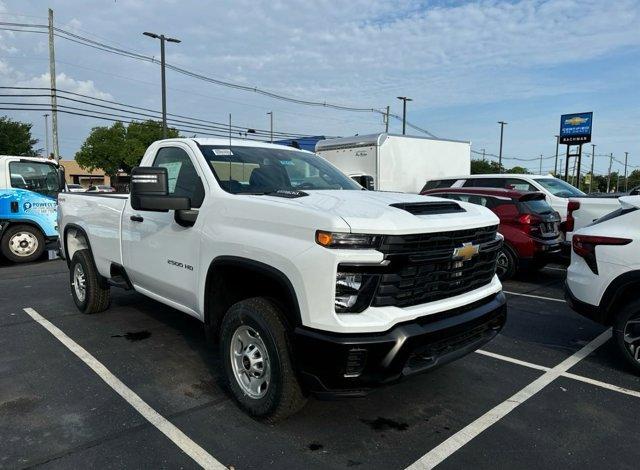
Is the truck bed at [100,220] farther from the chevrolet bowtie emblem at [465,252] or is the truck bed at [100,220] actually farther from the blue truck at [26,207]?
the blue truck at [26,207]

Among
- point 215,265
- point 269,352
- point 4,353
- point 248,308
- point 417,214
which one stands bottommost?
point 4,353

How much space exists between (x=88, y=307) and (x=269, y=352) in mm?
3850

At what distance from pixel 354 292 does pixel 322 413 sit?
47.8 inches

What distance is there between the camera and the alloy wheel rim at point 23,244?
10.4 metres

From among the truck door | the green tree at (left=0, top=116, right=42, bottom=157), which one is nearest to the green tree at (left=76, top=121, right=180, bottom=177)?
the green tree at (left=0, top=116, right=42, bottom=157)

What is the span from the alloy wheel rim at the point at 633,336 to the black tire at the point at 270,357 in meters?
2.95

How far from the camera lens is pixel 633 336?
14.1ft

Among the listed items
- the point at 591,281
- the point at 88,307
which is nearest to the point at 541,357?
the point at 591,281

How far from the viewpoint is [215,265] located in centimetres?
359

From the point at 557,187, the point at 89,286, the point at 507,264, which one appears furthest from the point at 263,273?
the point at 557,187

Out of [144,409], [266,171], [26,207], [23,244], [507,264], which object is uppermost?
[266,171]

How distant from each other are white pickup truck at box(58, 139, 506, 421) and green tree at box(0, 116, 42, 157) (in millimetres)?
→ 45257

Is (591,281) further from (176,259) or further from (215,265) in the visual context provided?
(176,259)

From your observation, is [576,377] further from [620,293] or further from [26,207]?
[26,207]
